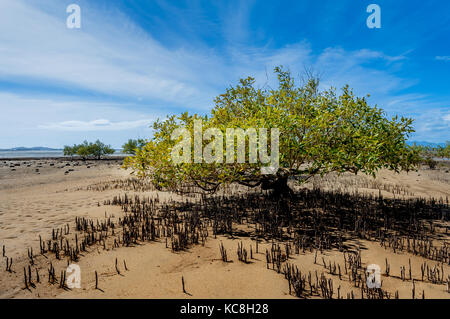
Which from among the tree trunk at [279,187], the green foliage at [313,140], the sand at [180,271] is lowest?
the sand at [180,271]

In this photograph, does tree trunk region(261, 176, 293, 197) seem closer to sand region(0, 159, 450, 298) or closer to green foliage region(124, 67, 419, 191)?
green foliage region(124, 67, 419, 191)

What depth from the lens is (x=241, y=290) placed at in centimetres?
354

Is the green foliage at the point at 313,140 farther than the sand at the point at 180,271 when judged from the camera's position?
Yes

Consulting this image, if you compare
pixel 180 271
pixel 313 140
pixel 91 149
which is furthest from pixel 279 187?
pixel 91 149

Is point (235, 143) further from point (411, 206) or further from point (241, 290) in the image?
point (411, 206)

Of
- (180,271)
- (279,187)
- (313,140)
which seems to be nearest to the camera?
(180,271)

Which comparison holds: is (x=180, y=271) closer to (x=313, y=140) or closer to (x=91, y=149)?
(x=313, y=140)

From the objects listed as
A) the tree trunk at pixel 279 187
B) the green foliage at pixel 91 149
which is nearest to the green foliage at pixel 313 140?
the tree trunk at pixel 279 187

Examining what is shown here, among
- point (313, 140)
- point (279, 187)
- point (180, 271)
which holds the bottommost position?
point (180, 271)

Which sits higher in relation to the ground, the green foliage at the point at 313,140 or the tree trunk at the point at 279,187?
the green foliage at the point at 313,140

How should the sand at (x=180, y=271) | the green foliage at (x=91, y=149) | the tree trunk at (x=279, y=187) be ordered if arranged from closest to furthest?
the sand at (x=180, y=271), the tree trunk at (x=279, y=187), the green foliage at (x=91, y=149)

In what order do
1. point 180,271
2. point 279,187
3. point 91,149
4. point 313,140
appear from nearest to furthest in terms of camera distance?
point 180,271, point 313,140, point 279,187, point 91,149

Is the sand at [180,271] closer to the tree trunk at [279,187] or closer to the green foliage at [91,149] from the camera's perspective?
the tree trunk at [279,187]

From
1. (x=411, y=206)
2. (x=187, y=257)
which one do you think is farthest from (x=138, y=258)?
(x=411, y=206)
